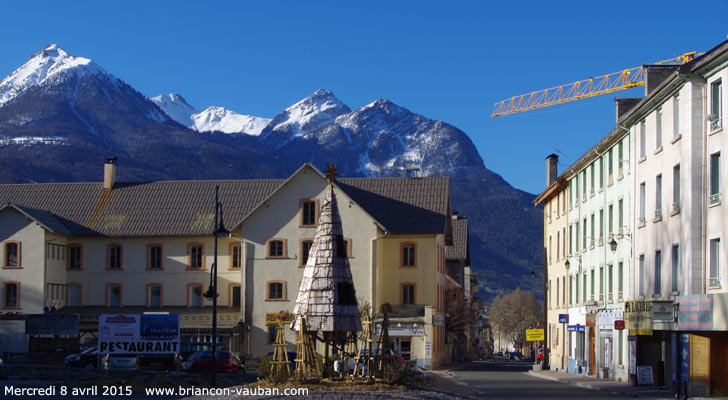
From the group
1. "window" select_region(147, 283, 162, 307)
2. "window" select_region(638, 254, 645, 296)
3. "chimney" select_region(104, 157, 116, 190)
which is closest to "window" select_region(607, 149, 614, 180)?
"window" select_region(638, 254, 645, 296)

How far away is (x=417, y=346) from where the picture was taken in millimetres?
66688

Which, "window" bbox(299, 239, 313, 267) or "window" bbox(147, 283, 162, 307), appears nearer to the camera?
"window" bbox(299, 239, 313, 267)

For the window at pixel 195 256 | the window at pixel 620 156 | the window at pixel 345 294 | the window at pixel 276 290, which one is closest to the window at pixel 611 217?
the window at pixel 620 156

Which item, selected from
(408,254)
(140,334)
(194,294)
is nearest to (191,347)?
(140,334)

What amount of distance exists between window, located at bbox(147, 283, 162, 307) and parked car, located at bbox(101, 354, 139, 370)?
2413 centimetres

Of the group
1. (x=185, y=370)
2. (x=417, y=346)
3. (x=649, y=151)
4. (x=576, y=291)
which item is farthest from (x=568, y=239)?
(x=185, y=370)

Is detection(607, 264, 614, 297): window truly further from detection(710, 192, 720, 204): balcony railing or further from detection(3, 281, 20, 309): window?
detection(3, 281, 20, 309): window

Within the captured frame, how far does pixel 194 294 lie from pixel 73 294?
8625 millimetres

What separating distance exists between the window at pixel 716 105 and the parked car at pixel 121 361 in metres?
26.5

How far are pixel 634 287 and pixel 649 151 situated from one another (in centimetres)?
660

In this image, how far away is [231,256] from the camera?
71438 mm

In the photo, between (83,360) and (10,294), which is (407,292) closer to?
(83,360)

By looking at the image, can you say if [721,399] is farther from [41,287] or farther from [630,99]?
[41,287]

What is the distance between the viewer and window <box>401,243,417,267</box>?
6919 centimetres
